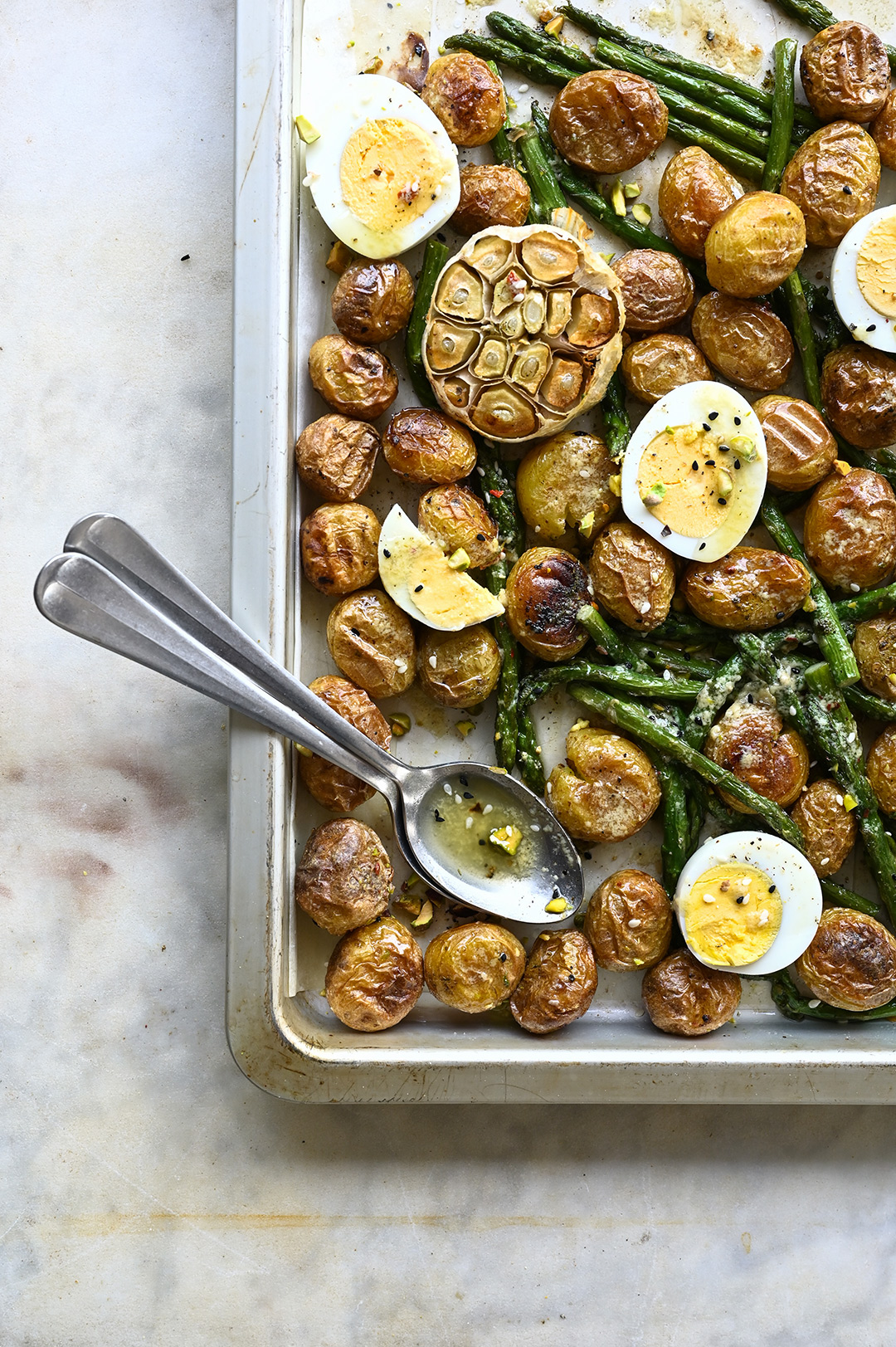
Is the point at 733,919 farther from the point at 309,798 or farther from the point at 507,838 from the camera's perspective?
the point at 309,798

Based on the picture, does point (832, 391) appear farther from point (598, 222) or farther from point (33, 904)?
point (33, 904)

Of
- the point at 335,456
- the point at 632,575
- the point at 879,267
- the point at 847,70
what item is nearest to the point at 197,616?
the point at 335,456

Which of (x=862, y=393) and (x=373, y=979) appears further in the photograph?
Result: (x=862, y=393)

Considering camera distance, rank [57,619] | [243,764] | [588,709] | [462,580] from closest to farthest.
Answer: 1. [57,619]
2. [243,764]
3. [462,580]
4. [588,709]

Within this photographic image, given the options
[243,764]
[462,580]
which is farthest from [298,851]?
[462,580]

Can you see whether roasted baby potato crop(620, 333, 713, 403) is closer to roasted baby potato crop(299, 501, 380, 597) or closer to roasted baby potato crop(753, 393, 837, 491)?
roasted baby potato crop(753, 393, 837, 491)

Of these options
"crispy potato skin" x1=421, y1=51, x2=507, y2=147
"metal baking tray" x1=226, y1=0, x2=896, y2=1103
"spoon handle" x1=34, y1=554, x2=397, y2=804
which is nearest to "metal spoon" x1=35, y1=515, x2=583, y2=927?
"spoon handle" x1=34, y1=554, x2=397, y2=804
